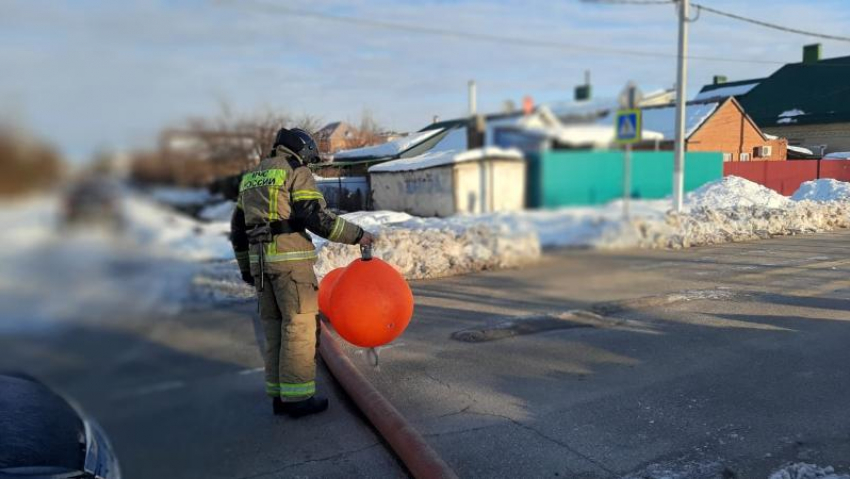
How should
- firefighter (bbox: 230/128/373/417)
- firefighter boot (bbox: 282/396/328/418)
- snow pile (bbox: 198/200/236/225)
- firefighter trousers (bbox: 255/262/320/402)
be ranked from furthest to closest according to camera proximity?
firefighter boot (bbox: 282/396/328/418) → firefighter trousers (bbox: 255/262/320/402) → firefighter (bbox: 230/128/373/417) → snow pile (bbox: 198/200/236/225)

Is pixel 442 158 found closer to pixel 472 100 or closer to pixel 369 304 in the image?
pixel 472 100

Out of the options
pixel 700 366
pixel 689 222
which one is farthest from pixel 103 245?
pixel 700 366

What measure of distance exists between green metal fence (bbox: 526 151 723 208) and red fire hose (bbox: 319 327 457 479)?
6.29 ft

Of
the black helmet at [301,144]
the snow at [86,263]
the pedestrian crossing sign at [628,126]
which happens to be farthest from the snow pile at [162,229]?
the black helmet at [301,144]

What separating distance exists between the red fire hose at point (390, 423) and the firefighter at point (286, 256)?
26cm

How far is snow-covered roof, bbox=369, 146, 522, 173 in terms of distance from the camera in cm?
100

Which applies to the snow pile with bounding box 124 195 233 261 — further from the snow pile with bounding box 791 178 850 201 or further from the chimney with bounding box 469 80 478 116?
the snow pile with bounding box 791 178 850 201

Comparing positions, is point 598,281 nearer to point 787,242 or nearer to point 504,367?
point 504,367

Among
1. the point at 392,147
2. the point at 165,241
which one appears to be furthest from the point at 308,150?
the point at 165,241

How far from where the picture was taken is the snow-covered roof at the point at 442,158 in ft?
3.28

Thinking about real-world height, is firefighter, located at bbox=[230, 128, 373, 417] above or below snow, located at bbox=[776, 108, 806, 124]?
below

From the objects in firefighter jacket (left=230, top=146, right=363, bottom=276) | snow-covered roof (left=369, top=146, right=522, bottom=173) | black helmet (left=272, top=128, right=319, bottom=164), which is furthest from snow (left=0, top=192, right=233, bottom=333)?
firefighter jacket (left=230, top=146, right=363, bottom=276)

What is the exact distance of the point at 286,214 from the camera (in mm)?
3348

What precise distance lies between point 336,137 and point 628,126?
3.54ft
